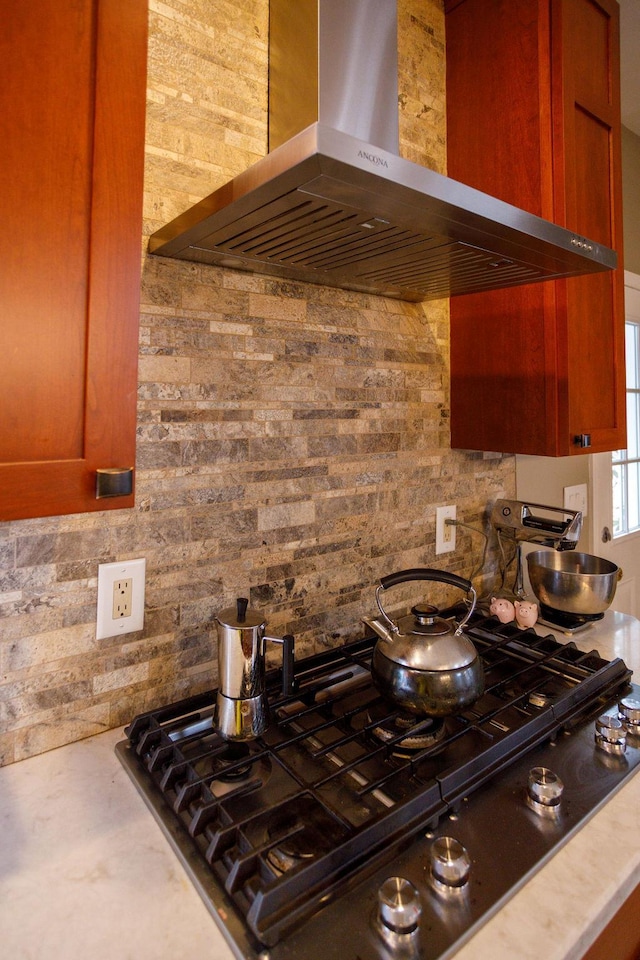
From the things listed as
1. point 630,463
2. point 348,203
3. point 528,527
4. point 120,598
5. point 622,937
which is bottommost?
point 622,937

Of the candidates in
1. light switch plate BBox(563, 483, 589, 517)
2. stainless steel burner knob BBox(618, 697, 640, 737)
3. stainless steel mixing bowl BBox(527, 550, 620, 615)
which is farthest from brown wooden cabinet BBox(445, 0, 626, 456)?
stainless steel burner knob BBox(618, 697, 640, 737)

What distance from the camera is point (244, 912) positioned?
60cm

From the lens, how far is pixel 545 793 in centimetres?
78

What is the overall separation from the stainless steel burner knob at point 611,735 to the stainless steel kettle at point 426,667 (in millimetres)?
208

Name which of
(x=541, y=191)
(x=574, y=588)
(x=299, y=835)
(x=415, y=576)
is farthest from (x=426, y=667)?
(x=541, y=191)

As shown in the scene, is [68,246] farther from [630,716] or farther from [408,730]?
[630,716]

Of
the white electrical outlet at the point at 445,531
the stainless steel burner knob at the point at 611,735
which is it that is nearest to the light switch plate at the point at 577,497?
the white electrical outlet at the point at 445,531

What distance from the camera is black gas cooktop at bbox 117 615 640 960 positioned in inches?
23.8

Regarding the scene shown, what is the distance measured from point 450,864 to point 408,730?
275 millimetres

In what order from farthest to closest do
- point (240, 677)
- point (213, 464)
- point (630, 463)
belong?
point (630, 463) < point (213, 464) < point (240, 677)

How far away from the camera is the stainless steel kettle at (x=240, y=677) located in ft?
2.83

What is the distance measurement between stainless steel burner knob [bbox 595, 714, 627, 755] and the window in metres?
1.83

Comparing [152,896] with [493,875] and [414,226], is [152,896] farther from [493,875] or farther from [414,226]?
[414,226]

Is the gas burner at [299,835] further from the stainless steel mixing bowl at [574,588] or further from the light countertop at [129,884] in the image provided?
the stainless steel mixing bowl at [574,588]
